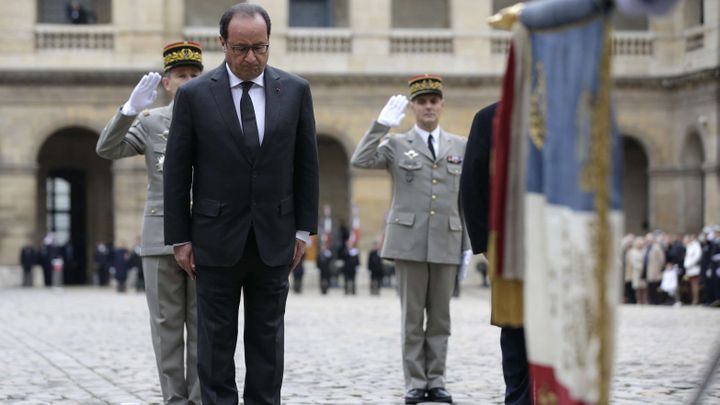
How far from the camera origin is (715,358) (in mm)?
4586

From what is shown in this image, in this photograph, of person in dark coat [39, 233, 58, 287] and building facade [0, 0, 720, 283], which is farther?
building facade [0, 0, 720, 283]

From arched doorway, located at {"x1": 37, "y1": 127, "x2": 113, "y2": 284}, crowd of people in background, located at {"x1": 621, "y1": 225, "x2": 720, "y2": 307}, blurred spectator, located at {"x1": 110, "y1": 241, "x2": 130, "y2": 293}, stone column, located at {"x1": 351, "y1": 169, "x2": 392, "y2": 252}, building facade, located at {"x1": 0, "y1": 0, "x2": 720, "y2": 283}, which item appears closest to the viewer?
crowd of people in background, located at {"x1": 621, "y1": 225, "x2": 720, "y2": 307}

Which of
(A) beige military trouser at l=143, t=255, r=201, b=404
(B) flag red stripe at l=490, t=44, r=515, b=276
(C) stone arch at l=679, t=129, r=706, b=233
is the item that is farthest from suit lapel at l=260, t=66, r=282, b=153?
(C) stone arch at l=679, t=129, r=706, b=233

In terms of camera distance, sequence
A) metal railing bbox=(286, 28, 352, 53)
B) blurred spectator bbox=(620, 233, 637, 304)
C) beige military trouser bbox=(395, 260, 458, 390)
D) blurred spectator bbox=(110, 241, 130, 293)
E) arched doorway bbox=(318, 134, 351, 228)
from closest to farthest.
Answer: beige military trouser bbox=(395, 260, 458, 390) → blurred spectator bbox=(620, 233, 637, 304) → blurred spectator bbox=(110, 241, 130, 293) → metal railing bbox=(286, 28, 352, 53) → arched doorway bbox=(318, 134, 351, 228)

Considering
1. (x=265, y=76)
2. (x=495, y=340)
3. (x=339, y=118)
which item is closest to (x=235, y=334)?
(x=265, y=76)

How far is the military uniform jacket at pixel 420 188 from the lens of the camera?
9523mm

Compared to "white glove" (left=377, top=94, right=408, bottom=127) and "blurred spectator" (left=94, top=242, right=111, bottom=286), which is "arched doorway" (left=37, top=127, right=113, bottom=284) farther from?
"white glove" (left=377, top=94, right=408, bottom=127)

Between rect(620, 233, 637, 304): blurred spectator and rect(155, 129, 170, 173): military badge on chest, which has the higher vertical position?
rect(155, 129, 170, 173): military badge on chest

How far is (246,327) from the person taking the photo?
21.4ft

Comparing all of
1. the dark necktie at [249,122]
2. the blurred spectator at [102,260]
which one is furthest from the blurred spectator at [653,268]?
the dark necktie at [249,122]

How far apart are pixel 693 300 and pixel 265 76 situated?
21454 mm

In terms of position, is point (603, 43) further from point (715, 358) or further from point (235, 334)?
point (235, 334)

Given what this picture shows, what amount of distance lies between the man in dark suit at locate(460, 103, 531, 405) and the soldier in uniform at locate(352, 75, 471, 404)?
194cm

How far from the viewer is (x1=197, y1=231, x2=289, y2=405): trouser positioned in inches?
251
